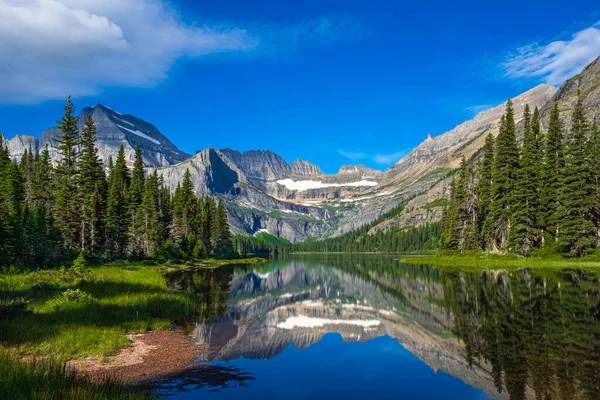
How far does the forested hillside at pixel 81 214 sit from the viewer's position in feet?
153

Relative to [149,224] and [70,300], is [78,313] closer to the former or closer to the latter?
[70,300]

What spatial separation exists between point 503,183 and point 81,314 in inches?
3084

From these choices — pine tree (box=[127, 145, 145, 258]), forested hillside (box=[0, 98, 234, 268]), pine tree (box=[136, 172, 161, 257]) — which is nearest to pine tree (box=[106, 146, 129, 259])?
forested hillside (box=[0, 98, 234, 268])

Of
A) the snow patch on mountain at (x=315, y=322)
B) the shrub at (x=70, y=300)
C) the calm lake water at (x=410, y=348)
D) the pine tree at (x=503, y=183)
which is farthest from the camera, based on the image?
the pine tree at (x=503, y=183)

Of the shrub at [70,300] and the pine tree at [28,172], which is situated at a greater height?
the pine tree at [28,172]

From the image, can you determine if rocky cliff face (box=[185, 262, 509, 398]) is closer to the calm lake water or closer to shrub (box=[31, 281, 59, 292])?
the calm lake water

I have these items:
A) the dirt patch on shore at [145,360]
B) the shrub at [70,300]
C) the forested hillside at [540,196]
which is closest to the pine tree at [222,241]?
the forested hillside at [540,196]

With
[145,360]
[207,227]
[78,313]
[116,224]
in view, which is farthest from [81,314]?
[207,227]

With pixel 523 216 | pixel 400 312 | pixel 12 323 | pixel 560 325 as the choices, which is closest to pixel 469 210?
pixel 523 216

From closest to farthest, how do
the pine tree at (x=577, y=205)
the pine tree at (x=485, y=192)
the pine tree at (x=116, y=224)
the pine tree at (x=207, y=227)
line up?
1. the pine tree at (x=577, y=205)
2. the pine tree at (x=116, y=224)
3. the pine tree at (x=485, y=192)
4. the pine tree at (x=207, y=227)

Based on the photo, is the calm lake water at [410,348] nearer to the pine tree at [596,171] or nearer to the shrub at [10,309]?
the shrub at [10,309]

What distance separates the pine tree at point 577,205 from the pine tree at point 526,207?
15.3ft

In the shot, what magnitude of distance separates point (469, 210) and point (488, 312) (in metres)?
72.2

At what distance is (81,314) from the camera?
2092 centimetres
